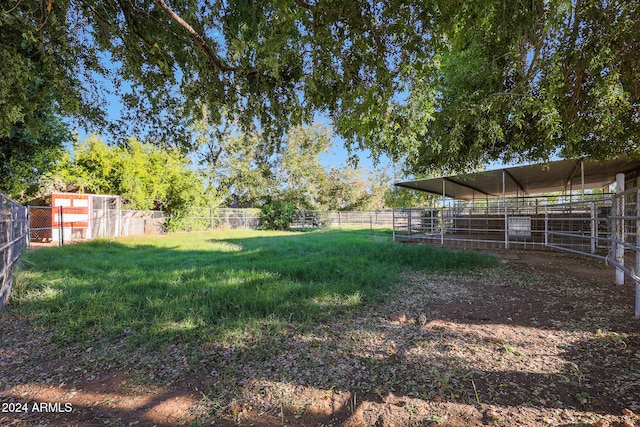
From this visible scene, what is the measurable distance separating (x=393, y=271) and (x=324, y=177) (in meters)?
25.5

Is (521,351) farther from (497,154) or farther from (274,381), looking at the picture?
(497,154)

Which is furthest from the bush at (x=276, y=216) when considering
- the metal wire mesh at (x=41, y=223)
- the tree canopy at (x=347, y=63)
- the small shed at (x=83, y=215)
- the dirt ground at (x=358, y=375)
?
the dirt ground at (x=358, y=375)

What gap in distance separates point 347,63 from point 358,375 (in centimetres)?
361

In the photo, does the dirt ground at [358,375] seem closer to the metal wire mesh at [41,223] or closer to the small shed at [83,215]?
the small shed at [83,215]

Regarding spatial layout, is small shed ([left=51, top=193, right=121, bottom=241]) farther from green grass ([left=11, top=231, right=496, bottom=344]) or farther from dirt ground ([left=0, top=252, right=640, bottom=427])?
dirt ground ([left=0, top=252, right=640, bottom=427])

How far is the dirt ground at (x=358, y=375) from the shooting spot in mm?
2109

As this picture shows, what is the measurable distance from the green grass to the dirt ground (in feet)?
0.90

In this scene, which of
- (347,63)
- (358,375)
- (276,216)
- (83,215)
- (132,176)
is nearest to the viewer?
(358,375)

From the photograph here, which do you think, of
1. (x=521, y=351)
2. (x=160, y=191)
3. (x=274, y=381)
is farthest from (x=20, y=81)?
(x=160, y=191)

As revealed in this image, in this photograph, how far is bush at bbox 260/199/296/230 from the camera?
2333cm

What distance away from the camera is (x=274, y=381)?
99.6 inches

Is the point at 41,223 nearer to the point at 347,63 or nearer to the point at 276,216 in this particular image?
the point at 276,216

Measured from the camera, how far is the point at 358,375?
2.62m

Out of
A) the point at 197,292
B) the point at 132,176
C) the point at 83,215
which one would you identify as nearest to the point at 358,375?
the point at 197,292
